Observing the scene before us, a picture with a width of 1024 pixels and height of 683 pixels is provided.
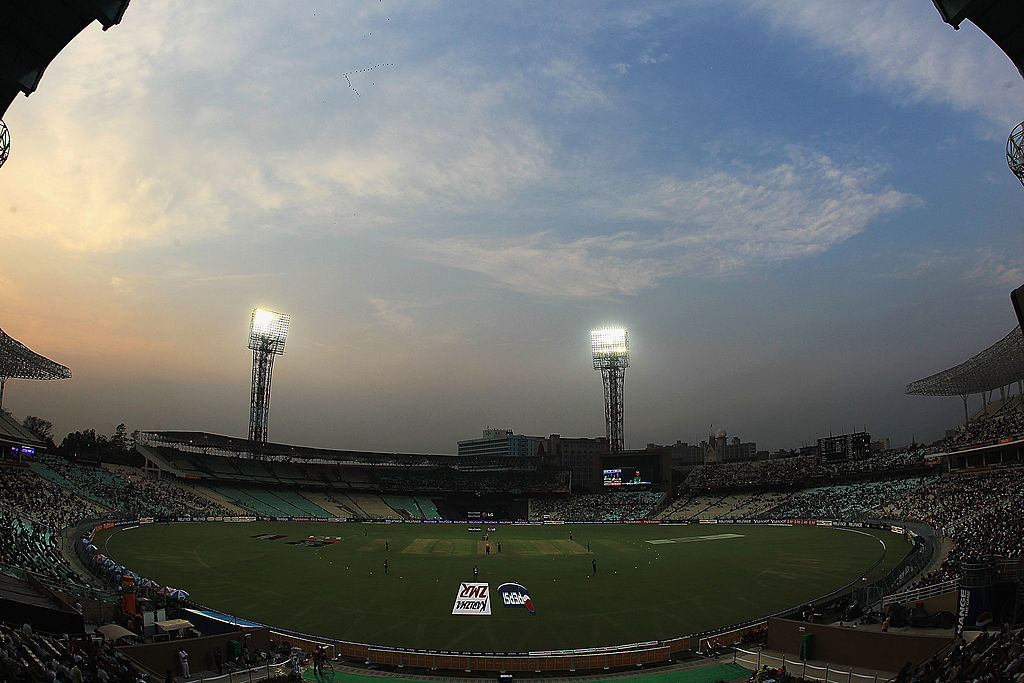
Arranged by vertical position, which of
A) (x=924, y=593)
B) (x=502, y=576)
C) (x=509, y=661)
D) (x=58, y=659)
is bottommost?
(x=502, y=576)

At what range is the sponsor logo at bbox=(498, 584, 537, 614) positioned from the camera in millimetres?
35356

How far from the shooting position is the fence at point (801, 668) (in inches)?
794

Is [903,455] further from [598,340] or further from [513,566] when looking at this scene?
[513,566]

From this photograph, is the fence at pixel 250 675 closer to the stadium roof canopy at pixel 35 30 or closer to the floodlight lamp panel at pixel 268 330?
the stadium roof canopy at pixel 35 30

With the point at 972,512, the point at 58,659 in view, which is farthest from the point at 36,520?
the point at 972,512

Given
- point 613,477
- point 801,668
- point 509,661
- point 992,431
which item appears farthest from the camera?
point 613,477

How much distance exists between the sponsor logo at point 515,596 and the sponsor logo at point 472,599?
90 cm

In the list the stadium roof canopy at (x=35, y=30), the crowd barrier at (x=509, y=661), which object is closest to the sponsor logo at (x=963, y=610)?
the crowd barrier at (x=509, y=661)

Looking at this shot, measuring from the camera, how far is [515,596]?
36906 mm

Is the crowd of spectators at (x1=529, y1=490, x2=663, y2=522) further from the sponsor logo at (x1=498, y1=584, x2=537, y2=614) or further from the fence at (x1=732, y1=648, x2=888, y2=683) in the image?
the fence at (x1=732, y1=648, x2=888, y2=683)

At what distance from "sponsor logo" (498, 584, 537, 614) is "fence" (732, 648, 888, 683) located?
39.1ft

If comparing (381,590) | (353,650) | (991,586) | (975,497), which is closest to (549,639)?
(353,650)

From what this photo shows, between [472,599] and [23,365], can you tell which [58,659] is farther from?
[23,365]

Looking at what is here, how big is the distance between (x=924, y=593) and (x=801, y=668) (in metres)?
8.43
